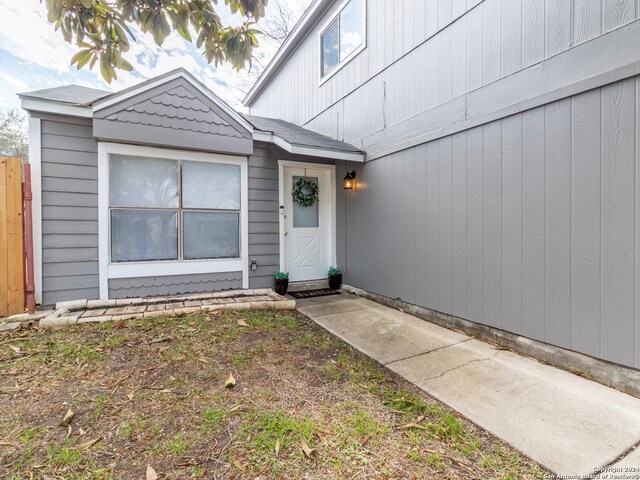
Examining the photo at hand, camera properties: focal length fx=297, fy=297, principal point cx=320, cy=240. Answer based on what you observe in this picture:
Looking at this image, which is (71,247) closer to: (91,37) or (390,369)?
(91,37)

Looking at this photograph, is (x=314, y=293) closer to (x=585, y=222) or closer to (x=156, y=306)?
(x=156, y=306)

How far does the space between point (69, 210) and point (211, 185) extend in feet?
5.70

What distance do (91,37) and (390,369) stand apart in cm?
324

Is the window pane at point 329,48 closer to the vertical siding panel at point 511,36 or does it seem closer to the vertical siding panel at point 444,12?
the vertical siding panel at point 444,12

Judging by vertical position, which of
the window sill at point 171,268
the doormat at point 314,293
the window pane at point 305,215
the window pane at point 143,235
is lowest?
the doormat at point 314,293

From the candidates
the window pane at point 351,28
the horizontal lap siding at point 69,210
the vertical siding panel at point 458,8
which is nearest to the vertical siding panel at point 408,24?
the vertical siding panel at point 458,8

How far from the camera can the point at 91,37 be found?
1.88 m

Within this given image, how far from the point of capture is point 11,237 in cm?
341

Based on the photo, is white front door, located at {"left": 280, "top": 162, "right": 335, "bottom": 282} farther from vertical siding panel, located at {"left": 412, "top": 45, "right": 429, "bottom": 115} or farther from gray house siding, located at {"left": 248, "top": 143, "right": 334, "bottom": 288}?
vertical siding panel, located at {"left": 412, "top": 45, "right": 429, "bottom": 115}

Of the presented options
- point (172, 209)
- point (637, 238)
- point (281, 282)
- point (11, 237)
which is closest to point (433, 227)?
point (637, 238)

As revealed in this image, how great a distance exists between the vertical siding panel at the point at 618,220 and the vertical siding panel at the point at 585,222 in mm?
47

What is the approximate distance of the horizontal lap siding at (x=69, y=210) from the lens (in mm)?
3604

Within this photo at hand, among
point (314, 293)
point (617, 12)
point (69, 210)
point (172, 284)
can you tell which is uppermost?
point (617, 12)

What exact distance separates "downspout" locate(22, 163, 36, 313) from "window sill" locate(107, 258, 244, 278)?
75 centimetres
